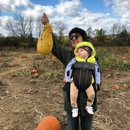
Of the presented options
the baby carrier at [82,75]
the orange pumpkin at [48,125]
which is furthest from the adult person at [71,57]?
the orange pumpkin at [48,125]

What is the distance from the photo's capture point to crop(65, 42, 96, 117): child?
185 cm

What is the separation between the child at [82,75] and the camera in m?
1.85

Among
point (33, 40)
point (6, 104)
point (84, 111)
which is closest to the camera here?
point (84, 111)

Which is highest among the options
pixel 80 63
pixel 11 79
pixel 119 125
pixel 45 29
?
pixel 45 29

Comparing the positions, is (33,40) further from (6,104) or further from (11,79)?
(6,104)

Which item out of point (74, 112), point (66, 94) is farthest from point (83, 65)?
point (74, 112)

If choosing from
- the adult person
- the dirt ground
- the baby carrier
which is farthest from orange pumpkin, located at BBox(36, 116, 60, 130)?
the baby carrier

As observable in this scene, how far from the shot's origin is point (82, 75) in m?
1.84

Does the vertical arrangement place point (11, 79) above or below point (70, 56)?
below

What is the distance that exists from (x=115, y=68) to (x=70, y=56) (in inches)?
262

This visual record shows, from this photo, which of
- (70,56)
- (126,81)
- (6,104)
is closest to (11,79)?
(6,104)

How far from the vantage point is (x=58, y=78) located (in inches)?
250

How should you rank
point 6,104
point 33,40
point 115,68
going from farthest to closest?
1. point 33,40
2. point 115,68
3. point 6,104

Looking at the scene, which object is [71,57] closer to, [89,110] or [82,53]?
[82,53]
